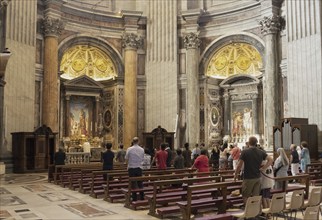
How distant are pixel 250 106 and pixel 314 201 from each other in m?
15.4

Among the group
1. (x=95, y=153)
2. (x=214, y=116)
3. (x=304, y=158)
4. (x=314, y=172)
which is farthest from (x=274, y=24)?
(x=95, y=153)

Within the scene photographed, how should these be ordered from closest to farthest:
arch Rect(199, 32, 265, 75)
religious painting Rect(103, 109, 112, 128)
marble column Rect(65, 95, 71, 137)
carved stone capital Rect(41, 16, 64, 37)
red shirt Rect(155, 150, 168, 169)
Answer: red shirt Rect(155, 150, 168, 169) → carved stone capital Rect(41, 16, 64, 37) → arch Rect(199, 32, 265, 75) → marble column Rect(65, 95, 71, 137) → religious painting Rect(103, 109, 112, 128)

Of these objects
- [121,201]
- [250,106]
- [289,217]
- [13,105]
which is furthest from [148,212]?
[250,106]

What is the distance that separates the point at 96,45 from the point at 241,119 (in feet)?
29.1

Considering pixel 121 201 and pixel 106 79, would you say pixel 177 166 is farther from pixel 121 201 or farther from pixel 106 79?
pixel 106 79

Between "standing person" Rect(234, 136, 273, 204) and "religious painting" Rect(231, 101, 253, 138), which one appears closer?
"standing person" Rect(234, 136, 273, 204)

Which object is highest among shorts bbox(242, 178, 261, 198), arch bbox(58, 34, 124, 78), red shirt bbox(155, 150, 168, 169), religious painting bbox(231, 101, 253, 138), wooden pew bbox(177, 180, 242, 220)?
arch bbox(58, 34, 124, 78)

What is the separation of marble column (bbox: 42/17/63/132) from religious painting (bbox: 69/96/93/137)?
10.0 ft

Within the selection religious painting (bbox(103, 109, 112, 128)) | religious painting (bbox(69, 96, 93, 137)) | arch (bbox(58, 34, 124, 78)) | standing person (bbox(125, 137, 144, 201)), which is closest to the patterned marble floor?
standing person (bbox(125, 137, 144, 201))

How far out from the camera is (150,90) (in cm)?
2084

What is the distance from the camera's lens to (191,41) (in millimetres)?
20781

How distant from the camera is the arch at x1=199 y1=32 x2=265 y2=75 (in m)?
19.4

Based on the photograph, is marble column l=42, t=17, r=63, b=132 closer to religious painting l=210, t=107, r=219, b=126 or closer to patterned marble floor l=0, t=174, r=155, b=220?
patterned marble floor l=0, t=174, r=155, b=220

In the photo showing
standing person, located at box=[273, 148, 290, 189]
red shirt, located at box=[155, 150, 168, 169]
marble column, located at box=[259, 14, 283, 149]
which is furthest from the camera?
marble column, located at box=[259, 14, 283, 149]
